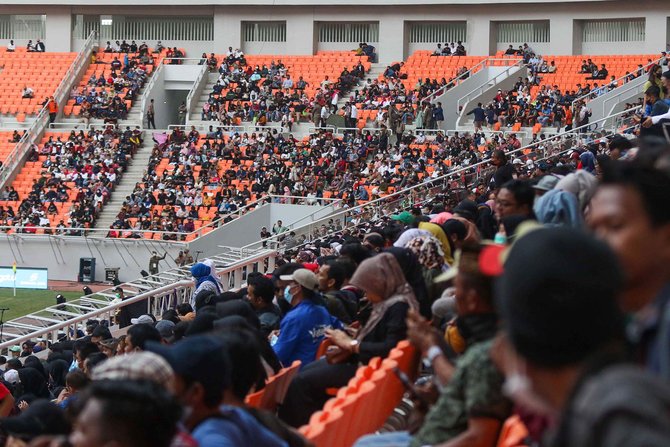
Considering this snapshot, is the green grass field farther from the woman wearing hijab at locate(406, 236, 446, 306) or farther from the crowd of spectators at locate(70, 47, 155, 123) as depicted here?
the woman wearing hijab at locate(406, 236, 446, 306)

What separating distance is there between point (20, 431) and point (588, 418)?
3.56m

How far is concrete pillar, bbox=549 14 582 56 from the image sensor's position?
39500mm

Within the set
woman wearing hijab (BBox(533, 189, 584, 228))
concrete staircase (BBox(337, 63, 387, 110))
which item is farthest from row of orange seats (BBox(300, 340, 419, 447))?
concrete staircase (BBox(337, 63, 387, 110))

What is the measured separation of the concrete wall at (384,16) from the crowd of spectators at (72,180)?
722 cm

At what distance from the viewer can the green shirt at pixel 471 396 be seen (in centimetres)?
393

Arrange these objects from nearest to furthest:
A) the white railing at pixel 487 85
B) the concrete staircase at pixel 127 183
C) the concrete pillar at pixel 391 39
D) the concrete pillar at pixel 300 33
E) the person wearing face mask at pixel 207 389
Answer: the person wearing face mask at pixel 207 389, the concrete staircase at pixel 127 183, the white railing at pixel 487 85, the concrete pillar at pixel 391 39, the concrete pillar at pixel 300 33

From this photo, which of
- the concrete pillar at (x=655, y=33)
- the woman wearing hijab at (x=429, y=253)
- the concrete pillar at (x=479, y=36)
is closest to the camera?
the woman wearing hijab at (x=429, y=253)

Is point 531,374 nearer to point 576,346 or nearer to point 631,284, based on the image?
point 576,346

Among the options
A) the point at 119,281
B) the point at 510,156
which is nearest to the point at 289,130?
the point at 119,281

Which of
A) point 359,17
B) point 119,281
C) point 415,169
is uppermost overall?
point 359,17

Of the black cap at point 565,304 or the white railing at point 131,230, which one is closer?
the black cap at point 565,304

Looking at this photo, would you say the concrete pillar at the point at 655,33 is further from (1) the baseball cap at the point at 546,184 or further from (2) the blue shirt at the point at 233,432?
(2) the blue shirt at the point at 233,432

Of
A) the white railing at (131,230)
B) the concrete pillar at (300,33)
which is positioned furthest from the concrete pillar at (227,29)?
the white railing at (131,230)

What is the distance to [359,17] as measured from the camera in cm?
4241
